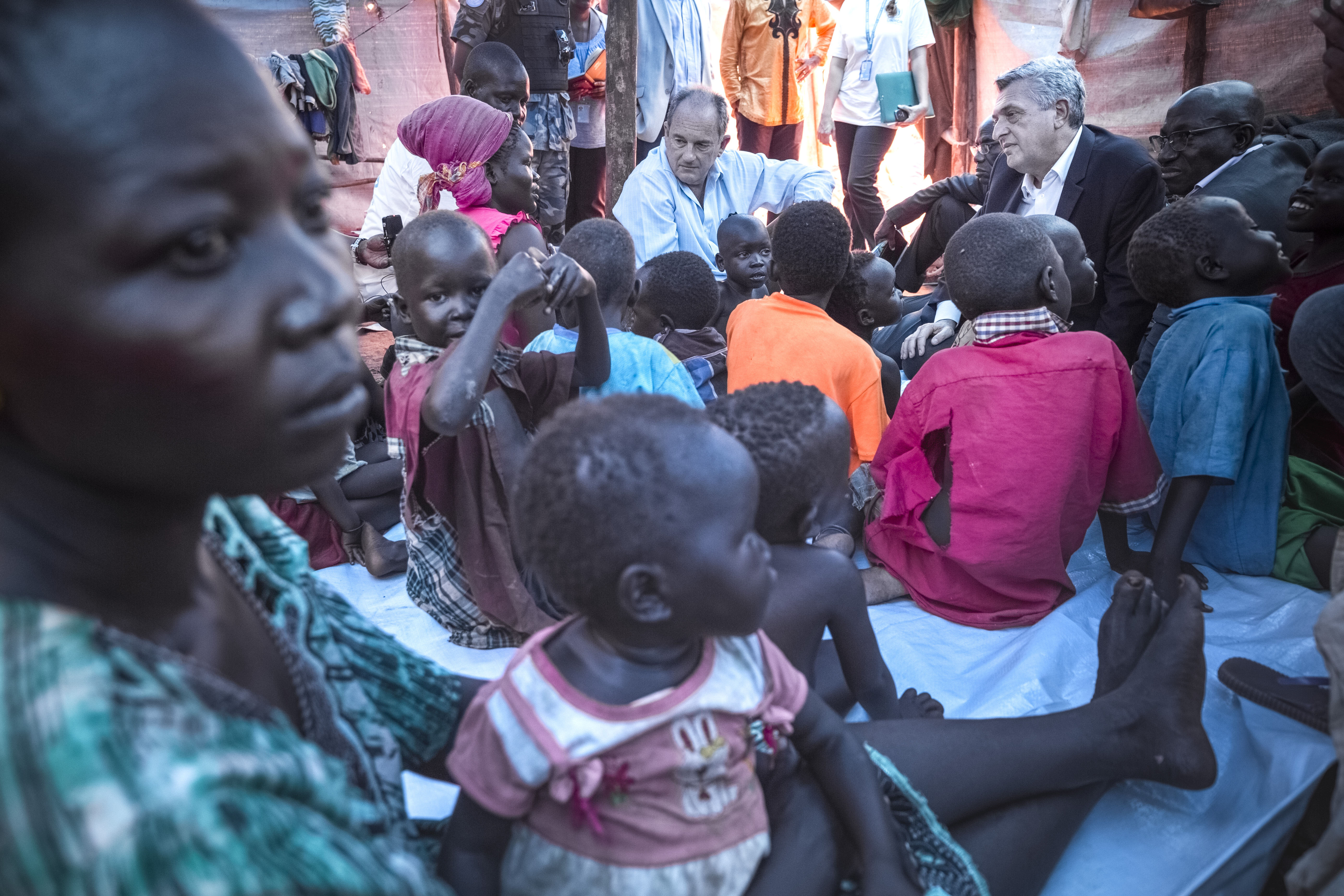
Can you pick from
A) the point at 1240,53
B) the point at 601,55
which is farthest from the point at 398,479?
the point at 1240,53

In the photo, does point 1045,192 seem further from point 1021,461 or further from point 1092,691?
point 1092,691

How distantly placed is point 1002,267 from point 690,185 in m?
2.22

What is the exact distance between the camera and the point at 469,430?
2.33m

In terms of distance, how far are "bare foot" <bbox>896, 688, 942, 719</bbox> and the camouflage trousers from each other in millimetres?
3753

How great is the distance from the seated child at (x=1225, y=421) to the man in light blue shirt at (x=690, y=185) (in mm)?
1884

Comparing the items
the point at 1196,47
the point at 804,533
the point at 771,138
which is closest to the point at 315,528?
the point at 804,533

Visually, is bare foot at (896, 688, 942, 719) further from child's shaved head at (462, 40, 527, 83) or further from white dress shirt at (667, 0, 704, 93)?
white dress shirt at (667, 0, 704, 93)

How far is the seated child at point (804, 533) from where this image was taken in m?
1.72

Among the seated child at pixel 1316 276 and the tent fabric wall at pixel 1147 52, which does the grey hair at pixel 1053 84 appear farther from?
the tent fabric wall at pixel 1147 52

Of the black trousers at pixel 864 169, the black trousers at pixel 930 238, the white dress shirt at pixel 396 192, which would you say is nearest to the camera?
the white dress shirt at pixel 396 192

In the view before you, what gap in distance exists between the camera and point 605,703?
3.77 ft

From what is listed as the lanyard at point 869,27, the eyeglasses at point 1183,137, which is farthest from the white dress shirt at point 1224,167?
the lanyard at point 869,27

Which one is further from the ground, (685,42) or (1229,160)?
(685,42)

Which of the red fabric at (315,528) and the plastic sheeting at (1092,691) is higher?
the red fabric at (315,528)
